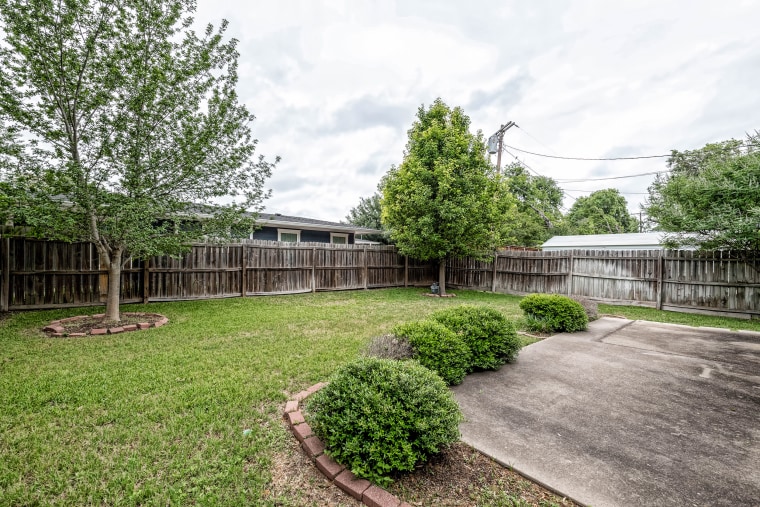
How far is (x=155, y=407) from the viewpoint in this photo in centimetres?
277

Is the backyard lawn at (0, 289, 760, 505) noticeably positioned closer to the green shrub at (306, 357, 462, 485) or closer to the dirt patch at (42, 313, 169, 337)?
the dirt patch at (42, 313, 169, 337)

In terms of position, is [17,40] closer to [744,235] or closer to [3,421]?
[3,421]

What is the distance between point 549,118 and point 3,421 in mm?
19498

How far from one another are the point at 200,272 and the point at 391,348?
7.81 metres

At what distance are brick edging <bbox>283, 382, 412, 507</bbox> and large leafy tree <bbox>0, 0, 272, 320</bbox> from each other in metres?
4.93

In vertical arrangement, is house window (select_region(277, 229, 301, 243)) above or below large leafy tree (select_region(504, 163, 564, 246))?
below

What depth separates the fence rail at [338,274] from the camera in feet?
22.9

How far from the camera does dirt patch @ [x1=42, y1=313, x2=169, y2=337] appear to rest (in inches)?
202

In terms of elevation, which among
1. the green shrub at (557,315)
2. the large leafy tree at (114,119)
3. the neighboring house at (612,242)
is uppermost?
the large leafy tree at (114,119)

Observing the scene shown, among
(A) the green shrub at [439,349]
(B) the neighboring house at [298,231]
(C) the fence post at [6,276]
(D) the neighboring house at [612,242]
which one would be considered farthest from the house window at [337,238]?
(A) the green shrub at [439,349]

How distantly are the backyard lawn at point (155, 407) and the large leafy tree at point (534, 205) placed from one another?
23191mm

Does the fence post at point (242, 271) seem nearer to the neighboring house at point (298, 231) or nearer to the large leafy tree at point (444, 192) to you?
the neighboring house at point (298, 231)

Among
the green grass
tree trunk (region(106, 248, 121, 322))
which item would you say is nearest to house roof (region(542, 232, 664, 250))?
the green grass

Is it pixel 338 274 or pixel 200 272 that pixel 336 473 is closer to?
pixel 200 272
